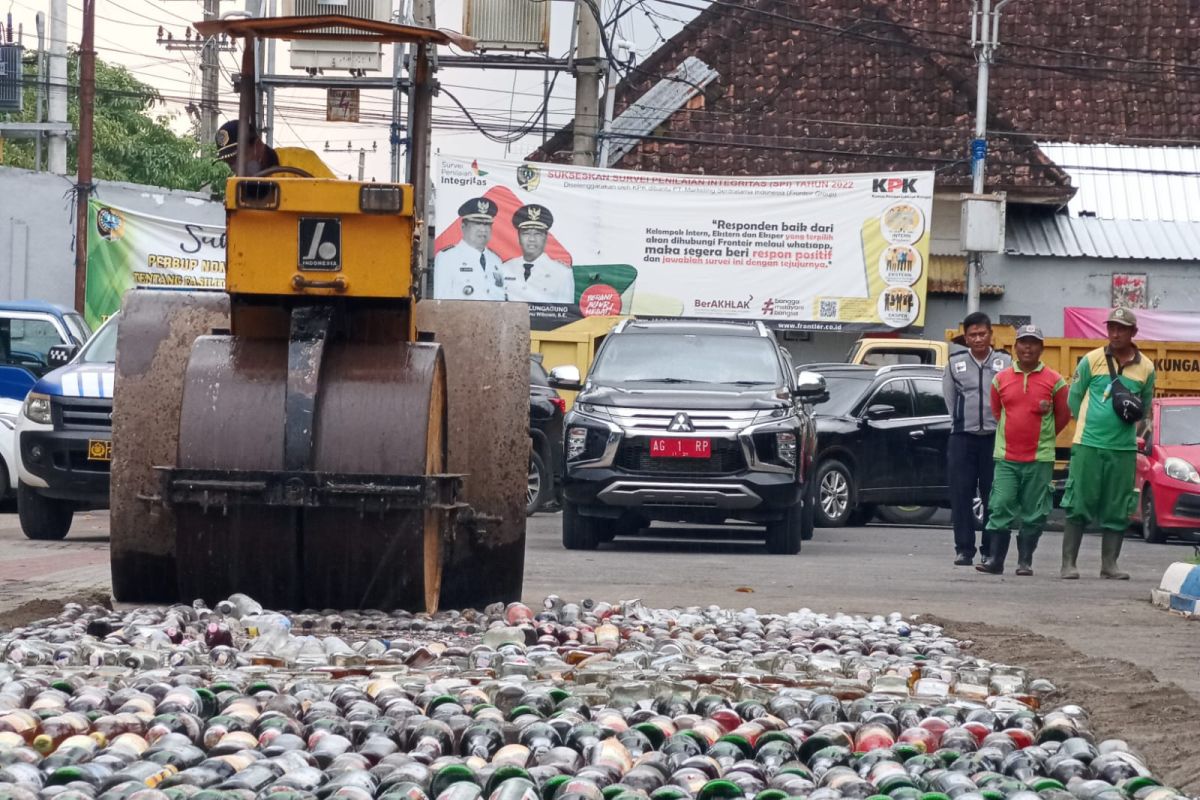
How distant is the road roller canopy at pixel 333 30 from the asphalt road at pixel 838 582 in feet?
9.73

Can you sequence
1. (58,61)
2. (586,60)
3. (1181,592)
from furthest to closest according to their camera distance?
(58,61) < (586,60) < (1181,592)

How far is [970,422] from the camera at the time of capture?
13.9 metres

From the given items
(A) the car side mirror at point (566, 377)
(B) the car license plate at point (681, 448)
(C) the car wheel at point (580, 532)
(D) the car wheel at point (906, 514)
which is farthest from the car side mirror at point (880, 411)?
(A) the car side mirror at point (566, 377)

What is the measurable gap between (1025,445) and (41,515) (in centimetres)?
747

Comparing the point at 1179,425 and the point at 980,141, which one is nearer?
the point at 1179,425

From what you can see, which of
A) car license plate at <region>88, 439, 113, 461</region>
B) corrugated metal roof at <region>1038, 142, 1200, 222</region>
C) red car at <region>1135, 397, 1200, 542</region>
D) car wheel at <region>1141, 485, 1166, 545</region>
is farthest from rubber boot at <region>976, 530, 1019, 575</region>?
corrugated metal roof at <region>1038, 142, 1200, 222</region>

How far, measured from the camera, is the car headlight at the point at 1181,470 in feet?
59.6

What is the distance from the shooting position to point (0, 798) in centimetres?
421

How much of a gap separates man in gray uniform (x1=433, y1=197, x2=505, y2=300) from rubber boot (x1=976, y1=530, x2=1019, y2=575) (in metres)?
17.6

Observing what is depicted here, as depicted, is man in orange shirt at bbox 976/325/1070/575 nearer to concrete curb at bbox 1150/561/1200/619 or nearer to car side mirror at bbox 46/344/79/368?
concrete curb at bbox 1150/561/1200/619

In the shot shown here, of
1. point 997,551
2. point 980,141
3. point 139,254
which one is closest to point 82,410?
point 997,551

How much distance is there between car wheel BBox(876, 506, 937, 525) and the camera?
20.9 m

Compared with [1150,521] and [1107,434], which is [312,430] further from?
[1150,521]

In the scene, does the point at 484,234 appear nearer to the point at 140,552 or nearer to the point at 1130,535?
the point at 1130,535
